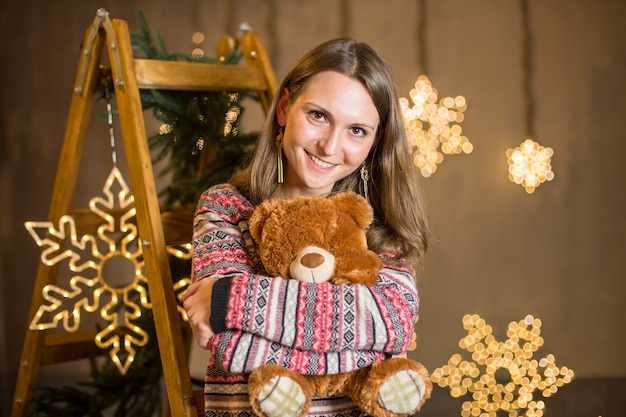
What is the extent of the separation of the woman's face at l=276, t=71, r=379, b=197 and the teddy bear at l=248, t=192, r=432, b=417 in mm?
154

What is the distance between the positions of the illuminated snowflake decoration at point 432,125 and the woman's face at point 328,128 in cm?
155

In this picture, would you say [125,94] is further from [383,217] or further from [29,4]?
[29,4]

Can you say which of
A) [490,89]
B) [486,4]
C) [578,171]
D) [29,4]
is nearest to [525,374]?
[578,171]

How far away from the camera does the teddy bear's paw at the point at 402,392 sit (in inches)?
44.8

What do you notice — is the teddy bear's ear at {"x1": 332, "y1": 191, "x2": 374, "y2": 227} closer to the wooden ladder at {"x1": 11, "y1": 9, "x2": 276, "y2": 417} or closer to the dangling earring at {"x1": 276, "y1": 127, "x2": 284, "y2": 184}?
the dangling earring at {"x1": 276, "y1": 127, "x2": 284, "y2": 184}

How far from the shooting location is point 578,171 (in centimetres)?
298

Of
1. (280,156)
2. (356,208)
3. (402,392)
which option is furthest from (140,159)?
(402,392)

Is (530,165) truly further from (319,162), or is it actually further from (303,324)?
(303,324)

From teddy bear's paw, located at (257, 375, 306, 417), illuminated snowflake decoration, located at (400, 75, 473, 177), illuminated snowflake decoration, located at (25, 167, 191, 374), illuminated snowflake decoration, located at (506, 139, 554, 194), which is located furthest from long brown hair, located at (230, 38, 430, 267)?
illuminated snowflake decoration, located at (506, 139, 554, 194)

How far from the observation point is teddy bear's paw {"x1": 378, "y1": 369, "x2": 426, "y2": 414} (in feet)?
3.74

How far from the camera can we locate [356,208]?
1222 millimetres

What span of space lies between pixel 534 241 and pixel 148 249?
2.01 meters

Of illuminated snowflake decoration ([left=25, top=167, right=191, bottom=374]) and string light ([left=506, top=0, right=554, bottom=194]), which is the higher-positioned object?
string light ([left=506, top=0, right=554, bottom=194])

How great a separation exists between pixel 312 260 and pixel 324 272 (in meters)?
0.03
